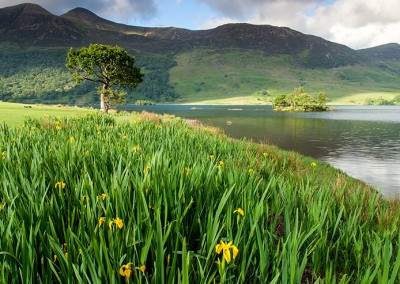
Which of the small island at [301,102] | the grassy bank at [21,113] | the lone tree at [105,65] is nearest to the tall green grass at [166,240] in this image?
the grassy bank at [21,113]

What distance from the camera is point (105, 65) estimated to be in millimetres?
48844

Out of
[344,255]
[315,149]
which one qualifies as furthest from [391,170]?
[344,255]

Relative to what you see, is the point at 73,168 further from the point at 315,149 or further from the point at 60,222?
the point at 315,149

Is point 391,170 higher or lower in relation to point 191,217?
lower

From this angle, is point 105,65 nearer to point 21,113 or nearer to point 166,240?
point 21,113

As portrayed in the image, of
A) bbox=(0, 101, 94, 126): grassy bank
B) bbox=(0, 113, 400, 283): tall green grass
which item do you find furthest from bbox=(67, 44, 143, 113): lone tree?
bbox=(0, 113, 400, 283): tall green grass

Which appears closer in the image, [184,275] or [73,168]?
[184,275]

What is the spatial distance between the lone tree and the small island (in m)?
97.7

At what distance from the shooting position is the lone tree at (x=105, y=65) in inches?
1829

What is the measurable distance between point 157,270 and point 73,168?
10.8 feet

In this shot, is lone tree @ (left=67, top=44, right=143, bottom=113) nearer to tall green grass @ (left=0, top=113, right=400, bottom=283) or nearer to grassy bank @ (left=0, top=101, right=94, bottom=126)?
Result: grassy bank @ (left=0, top=101, right=94, bottom=126)

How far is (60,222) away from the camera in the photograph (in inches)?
117

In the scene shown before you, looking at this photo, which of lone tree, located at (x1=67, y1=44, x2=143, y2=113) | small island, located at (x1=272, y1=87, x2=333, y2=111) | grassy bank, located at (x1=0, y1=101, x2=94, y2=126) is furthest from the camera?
small island, located at (x1=272, y1=87, x2=333, y2=111)

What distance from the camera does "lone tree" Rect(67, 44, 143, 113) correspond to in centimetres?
4647
